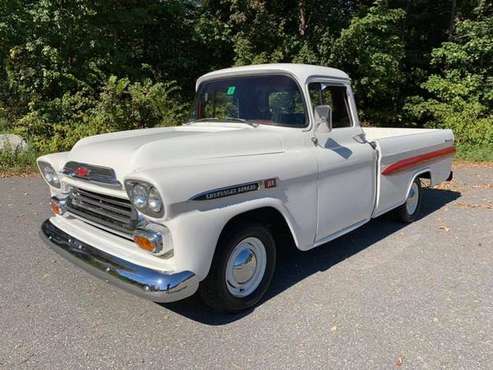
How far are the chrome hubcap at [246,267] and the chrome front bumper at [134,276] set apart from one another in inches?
18.8

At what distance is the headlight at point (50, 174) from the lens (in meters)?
3.82

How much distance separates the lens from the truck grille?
304 cm

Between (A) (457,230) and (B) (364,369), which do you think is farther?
(A) (457,230)

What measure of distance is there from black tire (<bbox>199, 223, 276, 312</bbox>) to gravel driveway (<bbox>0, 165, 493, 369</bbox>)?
108mm

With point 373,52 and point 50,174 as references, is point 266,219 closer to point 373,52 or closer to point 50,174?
point 50,174

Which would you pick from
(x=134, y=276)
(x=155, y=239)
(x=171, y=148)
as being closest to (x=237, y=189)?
(x=171, y=148)

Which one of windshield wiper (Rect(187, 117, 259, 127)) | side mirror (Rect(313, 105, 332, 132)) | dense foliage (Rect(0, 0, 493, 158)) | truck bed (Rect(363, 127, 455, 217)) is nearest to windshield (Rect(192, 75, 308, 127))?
windshield wiper (Rect(187, 117, 259, 127))

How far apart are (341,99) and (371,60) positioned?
947cm

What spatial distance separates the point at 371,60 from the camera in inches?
515

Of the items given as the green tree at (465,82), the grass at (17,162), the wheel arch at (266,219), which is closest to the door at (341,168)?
the wheel arch at (266,219)

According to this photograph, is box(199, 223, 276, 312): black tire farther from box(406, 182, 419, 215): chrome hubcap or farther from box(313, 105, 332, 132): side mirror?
box(406, 182, 419, 215): chrome hubcap

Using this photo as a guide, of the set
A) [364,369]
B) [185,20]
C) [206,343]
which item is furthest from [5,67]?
[364,369]

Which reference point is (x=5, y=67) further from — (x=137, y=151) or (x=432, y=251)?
(x=432, y=251)

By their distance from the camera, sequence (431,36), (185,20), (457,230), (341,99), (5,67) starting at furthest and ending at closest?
1. (431,36)
2. (185,20)
3. (5,67)
4. (457,230)
5. (341,99)
